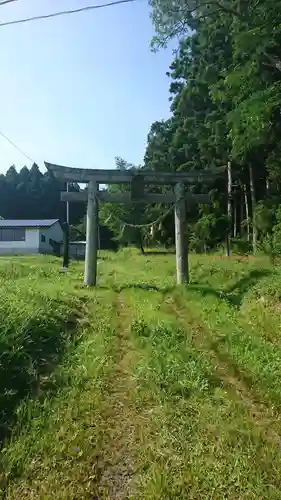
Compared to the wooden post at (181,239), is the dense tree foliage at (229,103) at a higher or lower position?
higher

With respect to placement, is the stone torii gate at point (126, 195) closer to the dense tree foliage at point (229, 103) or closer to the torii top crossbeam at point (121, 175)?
the torii top crossbeam at point (121, 175)

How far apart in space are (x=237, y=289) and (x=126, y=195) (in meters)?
5.34

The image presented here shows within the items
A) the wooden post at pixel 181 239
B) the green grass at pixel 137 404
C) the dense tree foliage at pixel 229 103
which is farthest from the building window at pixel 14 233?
the green grass at pixel 137 404

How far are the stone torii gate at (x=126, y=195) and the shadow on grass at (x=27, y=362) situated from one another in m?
7.80

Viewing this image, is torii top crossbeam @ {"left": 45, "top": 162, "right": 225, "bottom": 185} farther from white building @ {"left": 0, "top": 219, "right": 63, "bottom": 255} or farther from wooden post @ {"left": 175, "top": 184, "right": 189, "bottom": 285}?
white building @ {"left": 0, "top": 219, "right": 63, "bottom": 255}

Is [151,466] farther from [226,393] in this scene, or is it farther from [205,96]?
[205,96]

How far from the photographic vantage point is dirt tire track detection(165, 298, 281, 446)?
3691 mm

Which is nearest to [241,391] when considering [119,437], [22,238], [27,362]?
[119,437]

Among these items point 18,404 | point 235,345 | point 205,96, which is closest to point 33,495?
point 18,404

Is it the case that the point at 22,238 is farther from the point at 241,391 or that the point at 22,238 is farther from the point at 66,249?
the point at 241,391

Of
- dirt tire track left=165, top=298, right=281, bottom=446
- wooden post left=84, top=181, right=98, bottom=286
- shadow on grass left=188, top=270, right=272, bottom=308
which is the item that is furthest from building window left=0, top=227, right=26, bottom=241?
dirt tire track left=165, top=298, right=281, bottom=446

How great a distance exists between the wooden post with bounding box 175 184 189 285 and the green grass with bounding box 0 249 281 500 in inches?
224

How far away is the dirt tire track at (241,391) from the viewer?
3.69 m

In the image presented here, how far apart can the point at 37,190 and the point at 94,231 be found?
4955cm
